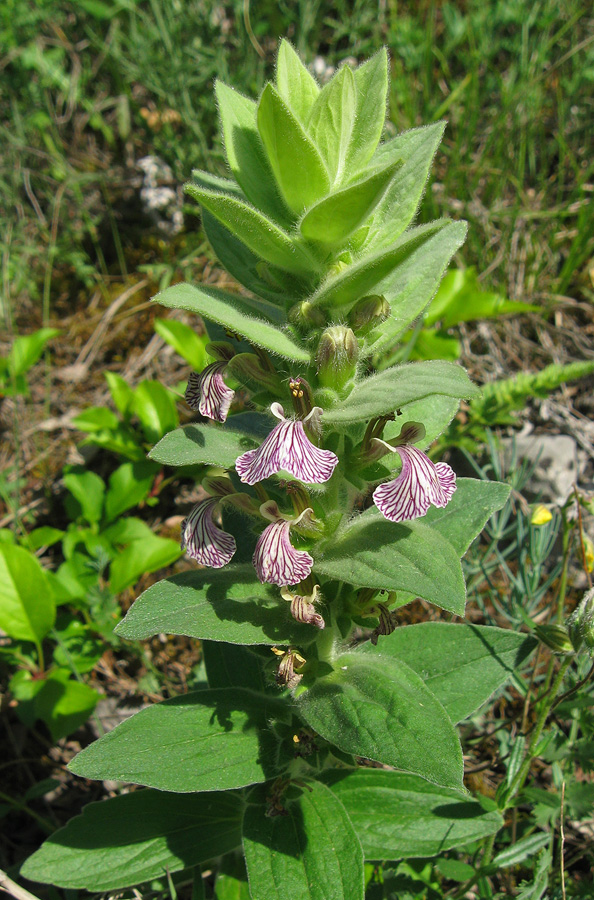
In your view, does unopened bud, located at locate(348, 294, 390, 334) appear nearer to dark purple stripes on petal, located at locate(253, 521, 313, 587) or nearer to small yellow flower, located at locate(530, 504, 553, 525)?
dark purple stripes on petal, located at locate(253, 521, 313, 587)

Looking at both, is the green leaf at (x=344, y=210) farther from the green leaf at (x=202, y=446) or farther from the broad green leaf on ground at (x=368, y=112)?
the green leaf at (x=202, y=446)

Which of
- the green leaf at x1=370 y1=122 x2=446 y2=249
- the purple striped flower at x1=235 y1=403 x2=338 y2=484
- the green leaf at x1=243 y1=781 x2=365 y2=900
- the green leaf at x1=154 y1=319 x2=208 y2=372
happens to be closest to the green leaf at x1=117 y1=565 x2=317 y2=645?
the purple striped flower at x1=235 y1=403 x2=338 y2=484

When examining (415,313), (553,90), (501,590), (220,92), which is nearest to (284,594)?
(415,313)

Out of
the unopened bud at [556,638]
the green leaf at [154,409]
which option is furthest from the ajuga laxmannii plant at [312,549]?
the green leaf at [154,409]

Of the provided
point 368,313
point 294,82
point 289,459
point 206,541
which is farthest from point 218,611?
point 294,82

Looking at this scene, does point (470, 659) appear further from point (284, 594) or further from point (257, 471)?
point (257, 471)

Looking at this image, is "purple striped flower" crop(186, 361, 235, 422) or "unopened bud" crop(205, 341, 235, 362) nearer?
"purple striped flower" crop(186, 361, 235, 422)
